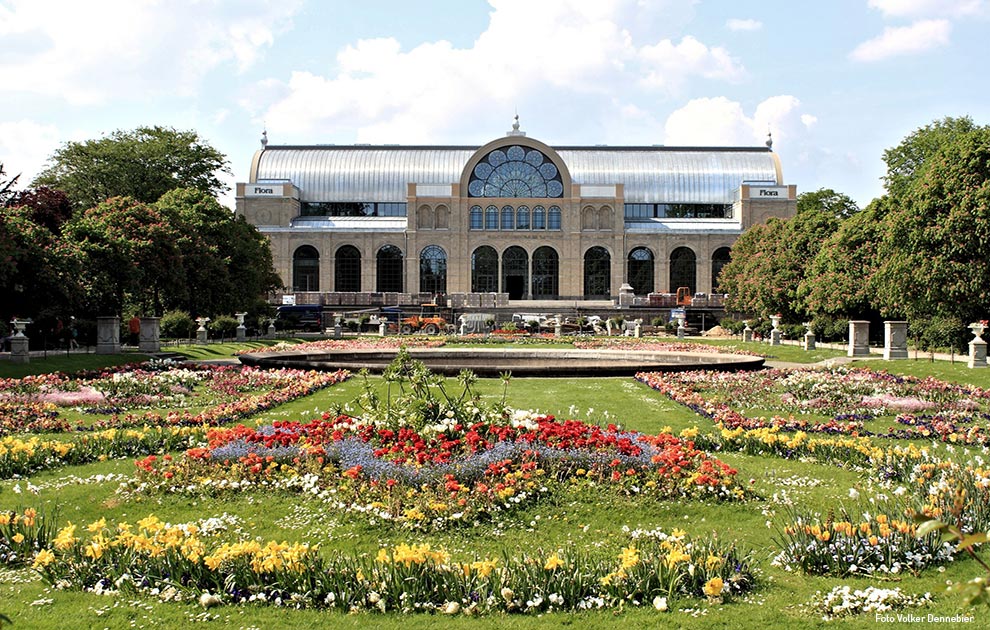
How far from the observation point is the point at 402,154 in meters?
76.4

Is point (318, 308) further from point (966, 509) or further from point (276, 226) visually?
point (966, 509)

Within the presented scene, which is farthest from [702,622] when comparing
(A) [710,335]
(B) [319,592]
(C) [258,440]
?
(A) [710,335]

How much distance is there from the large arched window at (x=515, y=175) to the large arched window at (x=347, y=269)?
11.9 metres

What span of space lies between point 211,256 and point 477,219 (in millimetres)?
34589

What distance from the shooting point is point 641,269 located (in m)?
71.3

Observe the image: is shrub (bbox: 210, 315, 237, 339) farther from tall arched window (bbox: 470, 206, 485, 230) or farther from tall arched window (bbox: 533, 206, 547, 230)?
tall arched window (bbox: 533, 206, 547, 230)

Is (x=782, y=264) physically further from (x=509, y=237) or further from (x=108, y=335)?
(x=108, y=335)

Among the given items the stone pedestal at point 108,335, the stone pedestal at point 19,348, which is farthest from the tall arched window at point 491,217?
the stone pedestal at point 19,348

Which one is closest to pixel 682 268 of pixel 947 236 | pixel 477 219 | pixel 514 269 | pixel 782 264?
pixel 514 269

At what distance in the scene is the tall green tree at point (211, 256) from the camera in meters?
36.8

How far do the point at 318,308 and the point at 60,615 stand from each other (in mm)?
52617

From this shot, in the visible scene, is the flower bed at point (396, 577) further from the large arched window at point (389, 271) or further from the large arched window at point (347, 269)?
the large arched window at point (347, 269)

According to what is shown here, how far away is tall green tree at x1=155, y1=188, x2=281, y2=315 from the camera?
121 feet

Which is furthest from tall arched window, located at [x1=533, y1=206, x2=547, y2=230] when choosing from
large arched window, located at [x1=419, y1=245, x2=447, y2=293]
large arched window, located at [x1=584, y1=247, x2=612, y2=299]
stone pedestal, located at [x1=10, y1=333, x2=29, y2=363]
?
stone pedestal, located at [x1=10, y1=333, x2=29, y2=363]
